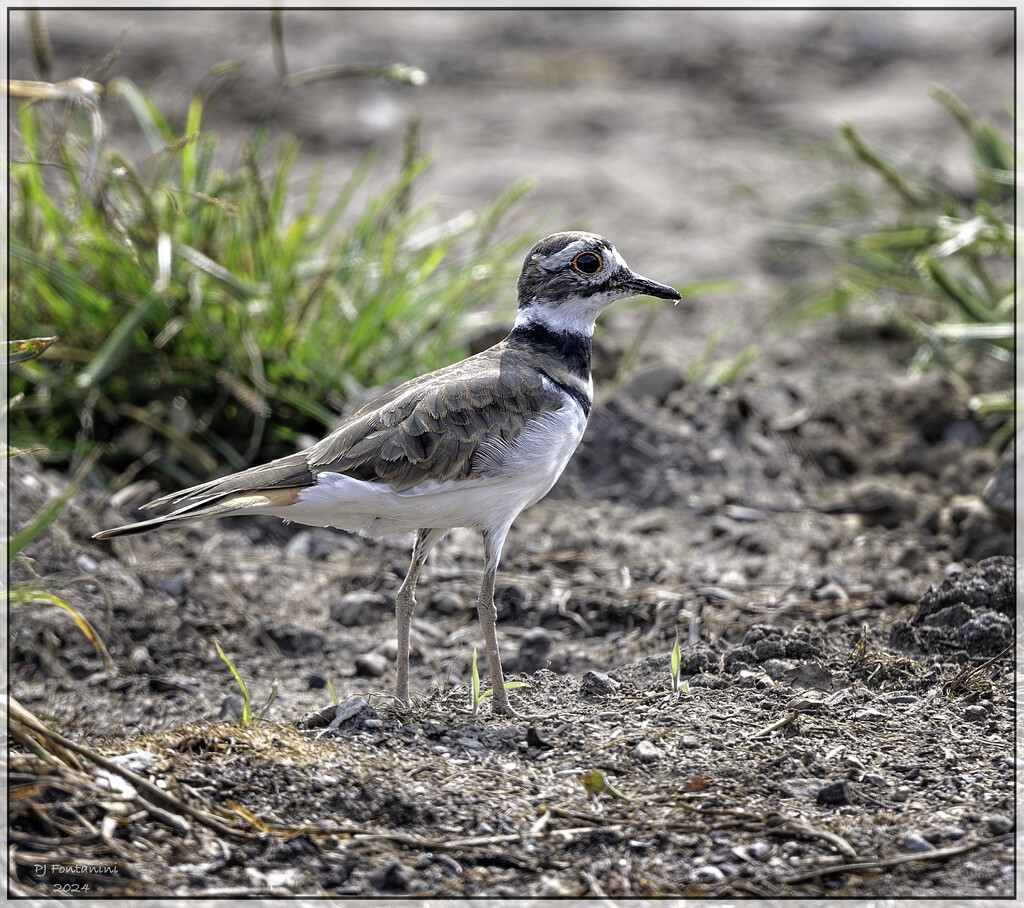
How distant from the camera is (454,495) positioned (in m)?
4.25

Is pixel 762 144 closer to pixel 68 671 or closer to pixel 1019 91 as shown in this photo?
pixel 1019 91

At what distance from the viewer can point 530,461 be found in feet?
14.1

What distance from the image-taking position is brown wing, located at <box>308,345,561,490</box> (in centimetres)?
421

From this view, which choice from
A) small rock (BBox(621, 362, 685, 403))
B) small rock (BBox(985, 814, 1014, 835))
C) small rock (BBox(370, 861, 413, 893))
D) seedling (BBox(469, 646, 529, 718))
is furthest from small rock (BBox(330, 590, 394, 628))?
small rock (BBox(985, 814, 1014, 835))

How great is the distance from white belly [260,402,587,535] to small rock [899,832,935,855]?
1.73 m

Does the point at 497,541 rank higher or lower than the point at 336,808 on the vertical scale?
higher

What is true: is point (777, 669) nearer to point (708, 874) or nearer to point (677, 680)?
point (677, 680)

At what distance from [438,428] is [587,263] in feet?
3.20

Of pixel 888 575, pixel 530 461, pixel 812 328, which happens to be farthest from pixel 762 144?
pixel 530 461

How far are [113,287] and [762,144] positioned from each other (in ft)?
25.5

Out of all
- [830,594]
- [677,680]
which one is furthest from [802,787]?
[830,594]

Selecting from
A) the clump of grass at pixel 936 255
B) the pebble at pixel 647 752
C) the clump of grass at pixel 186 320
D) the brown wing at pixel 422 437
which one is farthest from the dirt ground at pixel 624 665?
the brown wing at pixel 422 437

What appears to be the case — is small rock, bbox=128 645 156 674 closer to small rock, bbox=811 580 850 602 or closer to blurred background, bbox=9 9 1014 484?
blurred background, bbox=9 9 1014 484

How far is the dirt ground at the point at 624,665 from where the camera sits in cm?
325
